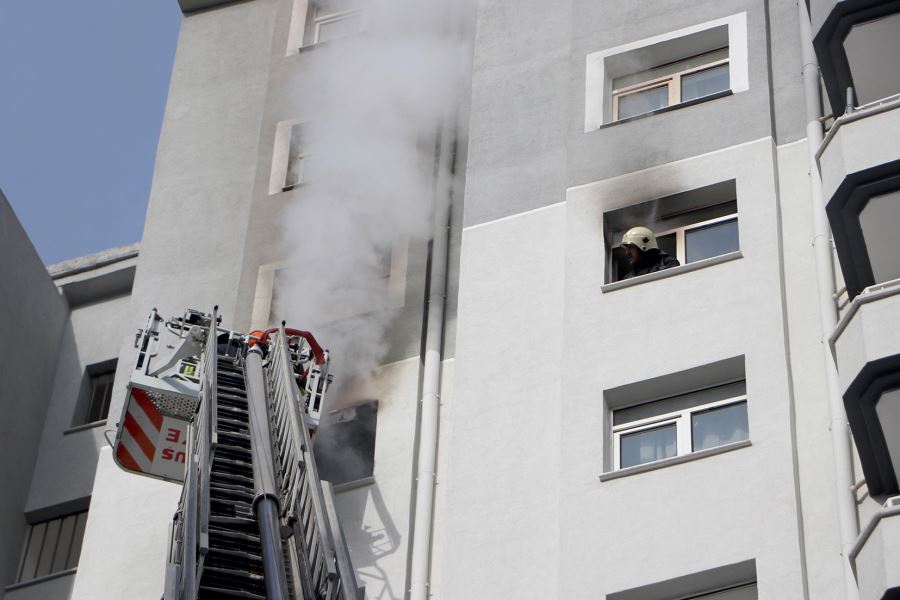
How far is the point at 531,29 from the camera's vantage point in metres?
24.6

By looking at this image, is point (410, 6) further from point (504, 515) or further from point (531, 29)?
point (504, 515)

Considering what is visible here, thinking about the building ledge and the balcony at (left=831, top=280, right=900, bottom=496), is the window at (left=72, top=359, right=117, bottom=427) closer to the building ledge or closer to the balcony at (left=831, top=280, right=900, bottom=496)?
the building ledge

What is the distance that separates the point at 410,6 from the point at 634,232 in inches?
315

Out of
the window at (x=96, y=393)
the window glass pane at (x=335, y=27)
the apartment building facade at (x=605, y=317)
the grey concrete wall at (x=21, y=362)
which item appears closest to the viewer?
the apartment building facade at (x=605, y=317)

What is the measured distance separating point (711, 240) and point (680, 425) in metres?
2.75

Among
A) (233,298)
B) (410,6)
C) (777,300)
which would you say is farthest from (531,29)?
(777,300)

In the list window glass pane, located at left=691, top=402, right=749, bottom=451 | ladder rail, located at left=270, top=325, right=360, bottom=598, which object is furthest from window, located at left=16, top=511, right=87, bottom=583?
window glass pane, located at left=691, top=402, right=749, bottom=451

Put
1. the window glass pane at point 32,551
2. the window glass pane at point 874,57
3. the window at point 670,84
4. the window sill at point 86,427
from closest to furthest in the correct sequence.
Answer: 1. the window glass pane at point 874,57
2. the window at point 670,84
3. the window glass pane at point 32,551
4. the window sill at point 86,427

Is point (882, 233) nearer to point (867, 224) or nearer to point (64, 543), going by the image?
point (867, 224)

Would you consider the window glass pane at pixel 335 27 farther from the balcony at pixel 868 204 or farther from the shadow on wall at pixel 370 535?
the balcony at pixel 868 204

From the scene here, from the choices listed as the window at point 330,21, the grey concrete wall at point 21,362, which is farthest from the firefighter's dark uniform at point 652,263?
the grey concrete wall at point 21,362

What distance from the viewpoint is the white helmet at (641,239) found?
20.8 m

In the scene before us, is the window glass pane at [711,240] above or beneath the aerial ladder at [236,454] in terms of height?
above

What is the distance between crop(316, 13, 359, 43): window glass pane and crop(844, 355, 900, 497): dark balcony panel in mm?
12995
